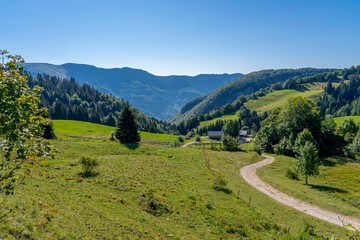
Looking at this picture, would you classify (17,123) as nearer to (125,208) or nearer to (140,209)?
(125,208)

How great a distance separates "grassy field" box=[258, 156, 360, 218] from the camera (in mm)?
33112

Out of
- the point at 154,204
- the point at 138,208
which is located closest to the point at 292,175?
the point at 154,204

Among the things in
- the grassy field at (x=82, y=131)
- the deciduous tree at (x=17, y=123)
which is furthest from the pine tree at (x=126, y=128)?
the deciduous tree at (x=17, y=123)

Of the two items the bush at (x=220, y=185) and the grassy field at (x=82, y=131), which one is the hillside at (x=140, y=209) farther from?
the grassy field at (x=82, y=131)

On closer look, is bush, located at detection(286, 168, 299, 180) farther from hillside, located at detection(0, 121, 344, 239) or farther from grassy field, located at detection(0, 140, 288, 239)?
grassy field, located at detection(0, 140, 288, 239)

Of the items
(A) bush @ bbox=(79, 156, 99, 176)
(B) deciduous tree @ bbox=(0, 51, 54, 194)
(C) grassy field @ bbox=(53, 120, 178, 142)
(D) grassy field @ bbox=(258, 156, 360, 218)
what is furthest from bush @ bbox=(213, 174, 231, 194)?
(C) grassy field @ bbox=(53, 120, 178, 142)

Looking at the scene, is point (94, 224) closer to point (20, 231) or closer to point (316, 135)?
point (20, 231)

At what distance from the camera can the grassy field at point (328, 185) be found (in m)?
33.1

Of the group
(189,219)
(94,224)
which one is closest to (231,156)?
(189,219)

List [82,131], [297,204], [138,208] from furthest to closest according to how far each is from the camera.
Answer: [82,131] < [297,204] < [138,208]

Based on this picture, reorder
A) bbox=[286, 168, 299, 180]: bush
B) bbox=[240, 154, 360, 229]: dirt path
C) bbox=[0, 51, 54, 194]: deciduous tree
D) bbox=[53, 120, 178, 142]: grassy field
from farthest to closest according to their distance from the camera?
bbox=[53, 120, 178, 142]: grassy field → bbox=[286, 168, 299, 180]: bush → bbox=[240, 154, 360, 229]: dirt path → bbox=[0, 51, 54, 194]: deciduous tree

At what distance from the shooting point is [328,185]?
42.4m

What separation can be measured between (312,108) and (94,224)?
8341 cm

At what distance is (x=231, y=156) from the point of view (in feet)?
212
